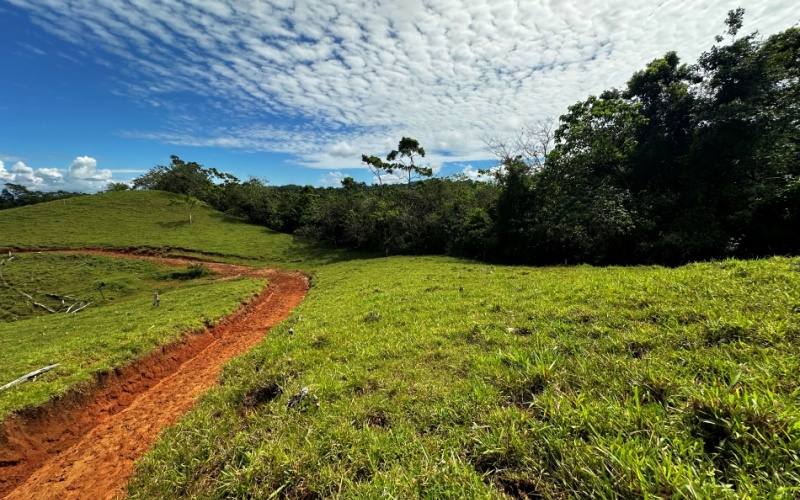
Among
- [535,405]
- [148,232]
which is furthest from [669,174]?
[148,232]

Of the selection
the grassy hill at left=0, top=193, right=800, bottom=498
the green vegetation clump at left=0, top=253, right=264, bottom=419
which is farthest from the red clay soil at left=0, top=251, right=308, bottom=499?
the grassy hill at left=0, top=193, right=800, bottom=498

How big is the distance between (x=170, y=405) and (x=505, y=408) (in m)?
A: 8.63

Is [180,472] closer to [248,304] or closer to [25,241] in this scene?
[248,304]

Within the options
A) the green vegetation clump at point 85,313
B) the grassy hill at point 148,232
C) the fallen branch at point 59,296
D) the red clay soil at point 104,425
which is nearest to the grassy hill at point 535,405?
the red clay soil at point 104,425

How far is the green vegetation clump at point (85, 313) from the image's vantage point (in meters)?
9.52

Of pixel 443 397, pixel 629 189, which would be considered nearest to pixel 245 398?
pixel 443 397

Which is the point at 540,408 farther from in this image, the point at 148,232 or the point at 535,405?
the point at 148,232

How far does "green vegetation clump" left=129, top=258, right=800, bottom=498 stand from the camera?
9.13 feet

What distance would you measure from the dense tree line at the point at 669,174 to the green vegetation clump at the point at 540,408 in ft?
40.4

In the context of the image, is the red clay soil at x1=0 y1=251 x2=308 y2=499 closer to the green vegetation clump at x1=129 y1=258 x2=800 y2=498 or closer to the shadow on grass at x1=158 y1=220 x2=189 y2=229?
the green vegetation clump at x1=129 y1=258 x2=800 y2=498

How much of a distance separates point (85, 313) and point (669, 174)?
38397mm

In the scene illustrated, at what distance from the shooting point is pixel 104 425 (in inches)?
315

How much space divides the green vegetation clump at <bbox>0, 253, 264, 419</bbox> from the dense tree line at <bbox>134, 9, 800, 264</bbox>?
22737 millimetres

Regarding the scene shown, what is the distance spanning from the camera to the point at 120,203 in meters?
54.9
